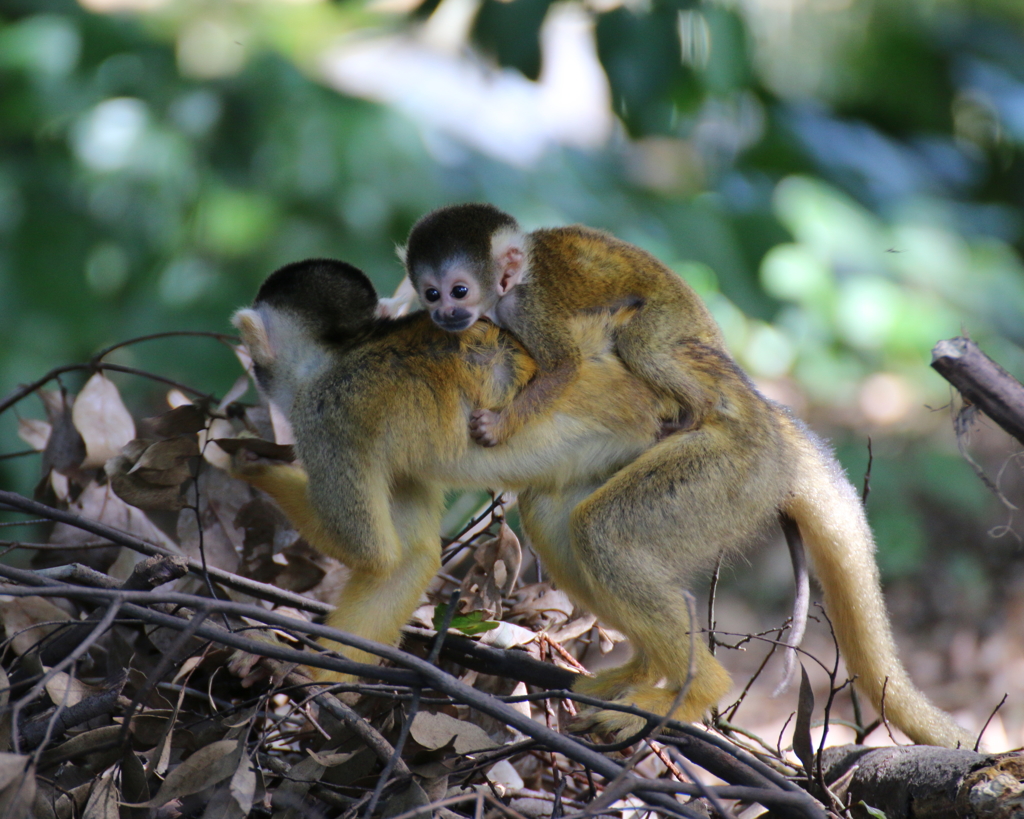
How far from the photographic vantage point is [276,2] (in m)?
5.56

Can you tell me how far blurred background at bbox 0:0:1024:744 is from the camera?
4.63 m

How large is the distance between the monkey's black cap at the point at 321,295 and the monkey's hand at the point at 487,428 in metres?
0.51

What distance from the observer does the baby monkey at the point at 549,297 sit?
2.69m

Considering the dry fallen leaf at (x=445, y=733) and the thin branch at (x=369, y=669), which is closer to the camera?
the thin branch at (x=369, y=669)

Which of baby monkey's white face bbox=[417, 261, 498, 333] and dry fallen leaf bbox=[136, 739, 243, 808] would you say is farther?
baby monkey's white face bbox=[417, 261, 498, 333]

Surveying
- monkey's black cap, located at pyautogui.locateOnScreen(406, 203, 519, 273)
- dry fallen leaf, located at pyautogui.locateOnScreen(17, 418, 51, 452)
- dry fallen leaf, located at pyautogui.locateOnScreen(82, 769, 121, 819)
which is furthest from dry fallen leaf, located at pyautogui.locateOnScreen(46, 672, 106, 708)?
monkey's black cap, located at pyautogui.locateOnScreen(406, 203, 519, 273)

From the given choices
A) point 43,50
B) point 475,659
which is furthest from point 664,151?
point 475,659

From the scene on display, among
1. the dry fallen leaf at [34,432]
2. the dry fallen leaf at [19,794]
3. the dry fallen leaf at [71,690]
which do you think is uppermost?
the dry fallen leaf at [19,794]

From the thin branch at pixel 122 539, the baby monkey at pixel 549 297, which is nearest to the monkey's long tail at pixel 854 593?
the baby monkey at pixel 549 297

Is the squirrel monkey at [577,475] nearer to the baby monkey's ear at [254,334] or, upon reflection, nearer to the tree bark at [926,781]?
the baby monkey's ear at [254,334]

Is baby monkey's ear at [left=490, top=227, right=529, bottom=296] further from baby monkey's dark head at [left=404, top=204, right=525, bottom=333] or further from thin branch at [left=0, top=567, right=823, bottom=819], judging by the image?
thin branch at [left=0, top=567, right=823, bottom=819]

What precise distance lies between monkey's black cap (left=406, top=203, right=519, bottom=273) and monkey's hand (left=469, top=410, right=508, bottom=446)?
493mm

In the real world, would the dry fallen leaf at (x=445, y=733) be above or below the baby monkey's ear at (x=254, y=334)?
below

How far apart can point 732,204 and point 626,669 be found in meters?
3.89
